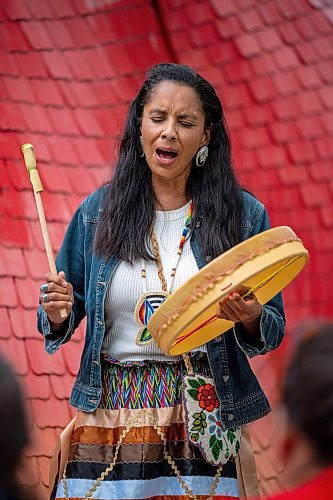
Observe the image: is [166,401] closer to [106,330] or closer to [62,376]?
[106,330]

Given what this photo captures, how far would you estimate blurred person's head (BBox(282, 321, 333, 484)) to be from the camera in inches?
80.4

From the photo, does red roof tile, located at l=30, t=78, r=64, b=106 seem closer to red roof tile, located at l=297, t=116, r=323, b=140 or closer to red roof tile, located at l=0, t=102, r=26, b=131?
red roof tile, located at l=0, t=102, r=26, b=131

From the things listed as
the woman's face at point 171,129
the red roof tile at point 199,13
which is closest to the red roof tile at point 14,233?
the red roof tile at point 199,13

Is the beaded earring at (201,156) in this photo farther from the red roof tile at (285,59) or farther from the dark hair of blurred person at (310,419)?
the red roof tile at (285,59)

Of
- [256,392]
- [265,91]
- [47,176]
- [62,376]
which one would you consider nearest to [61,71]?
A: [47,176]

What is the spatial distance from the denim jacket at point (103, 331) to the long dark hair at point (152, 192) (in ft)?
0.11

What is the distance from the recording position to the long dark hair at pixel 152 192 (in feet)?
10.3

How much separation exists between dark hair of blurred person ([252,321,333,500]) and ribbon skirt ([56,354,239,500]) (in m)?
0.95

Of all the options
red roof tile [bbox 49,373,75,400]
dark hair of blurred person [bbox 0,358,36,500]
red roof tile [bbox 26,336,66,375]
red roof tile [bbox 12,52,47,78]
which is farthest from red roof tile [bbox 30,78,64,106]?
dark hair of blurred person [bbox 0,358,36,500]

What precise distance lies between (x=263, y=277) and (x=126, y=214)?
0.48 metres

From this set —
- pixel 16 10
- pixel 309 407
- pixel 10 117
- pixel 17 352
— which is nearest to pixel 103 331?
pixel 309 407

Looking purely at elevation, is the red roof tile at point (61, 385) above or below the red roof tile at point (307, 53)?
below

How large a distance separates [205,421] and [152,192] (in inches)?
26.6

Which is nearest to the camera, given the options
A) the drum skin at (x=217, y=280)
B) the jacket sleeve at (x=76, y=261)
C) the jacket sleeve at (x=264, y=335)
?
the drum skin at (x=217, y=280)
